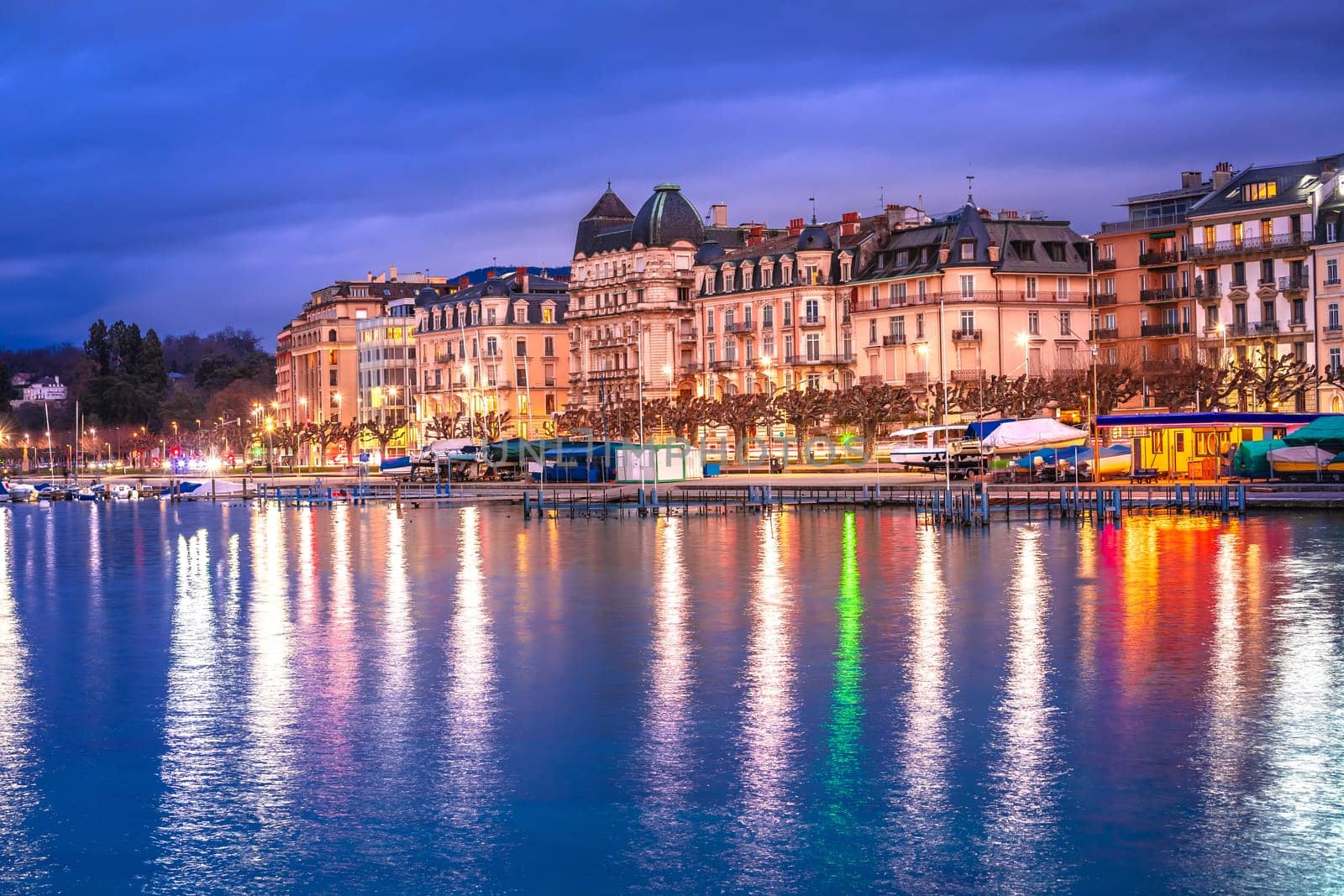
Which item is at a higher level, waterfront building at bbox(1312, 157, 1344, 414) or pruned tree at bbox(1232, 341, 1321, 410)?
waterfront building at bbox(1312, 157, 1344, 414)

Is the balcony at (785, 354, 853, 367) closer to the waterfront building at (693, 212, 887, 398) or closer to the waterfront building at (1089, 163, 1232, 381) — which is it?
the waterfront building at (693, 212, 887, 398)

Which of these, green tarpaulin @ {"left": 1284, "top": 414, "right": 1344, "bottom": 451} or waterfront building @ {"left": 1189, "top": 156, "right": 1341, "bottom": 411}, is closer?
green tarpaulin @ {"left": 1284, "top": 414, "right": 1344, "bottom": 451}

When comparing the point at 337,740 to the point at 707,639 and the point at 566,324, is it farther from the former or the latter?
the point at 566,324

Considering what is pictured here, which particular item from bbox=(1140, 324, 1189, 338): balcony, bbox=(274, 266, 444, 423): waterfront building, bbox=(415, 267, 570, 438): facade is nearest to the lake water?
bbox=(1140, 324, 1189, 338): balcony

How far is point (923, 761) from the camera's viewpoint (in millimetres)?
20844

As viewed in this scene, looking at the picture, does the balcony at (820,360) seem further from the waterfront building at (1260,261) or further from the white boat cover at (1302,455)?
the white boat cover at (1302,455)

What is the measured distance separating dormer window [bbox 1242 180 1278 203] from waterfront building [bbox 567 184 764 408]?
41.6 m

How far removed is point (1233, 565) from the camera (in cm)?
4175

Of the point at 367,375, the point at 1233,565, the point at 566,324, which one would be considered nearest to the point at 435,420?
the point at 566,324

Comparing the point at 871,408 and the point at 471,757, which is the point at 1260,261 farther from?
the point at 471,757

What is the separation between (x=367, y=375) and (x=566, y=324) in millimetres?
35469

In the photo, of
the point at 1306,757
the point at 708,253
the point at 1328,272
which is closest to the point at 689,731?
the point at 1306,757

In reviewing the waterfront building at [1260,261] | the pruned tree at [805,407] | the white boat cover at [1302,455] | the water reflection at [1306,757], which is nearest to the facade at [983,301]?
the pruned tree at [805,407]

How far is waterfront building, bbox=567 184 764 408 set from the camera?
128250 mm
